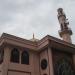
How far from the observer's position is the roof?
523 inches

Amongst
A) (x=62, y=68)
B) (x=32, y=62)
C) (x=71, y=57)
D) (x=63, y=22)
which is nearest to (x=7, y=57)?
(x=32, y=62)

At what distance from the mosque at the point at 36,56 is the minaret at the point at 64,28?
6392 millimetres

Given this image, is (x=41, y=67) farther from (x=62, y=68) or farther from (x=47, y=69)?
(x=62, y=68)

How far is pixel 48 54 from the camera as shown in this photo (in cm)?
1379

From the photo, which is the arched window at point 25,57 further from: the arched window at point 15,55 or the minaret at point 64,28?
the minaret at point 64,28

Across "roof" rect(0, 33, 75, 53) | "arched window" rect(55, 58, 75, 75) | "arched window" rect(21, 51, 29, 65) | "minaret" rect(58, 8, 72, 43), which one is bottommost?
"arched window" rect(55, 58, 75, 75)

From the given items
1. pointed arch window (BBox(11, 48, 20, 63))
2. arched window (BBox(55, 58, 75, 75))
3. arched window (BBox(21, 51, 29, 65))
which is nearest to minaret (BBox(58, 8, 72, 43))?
arched window (BBox(55, 58, 75, 75))

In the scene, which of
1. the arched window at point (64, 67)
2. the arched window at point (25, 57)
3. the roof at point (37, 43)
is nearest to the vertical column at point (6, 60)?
the roof at point (37, 43)

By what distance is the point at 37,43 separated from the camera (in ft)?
49.9

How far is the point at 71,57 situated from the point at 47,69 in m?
3.47

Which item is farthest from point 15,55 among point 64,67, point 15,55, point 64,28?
point 64,28

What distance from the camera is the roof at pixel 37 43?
13.3 metres

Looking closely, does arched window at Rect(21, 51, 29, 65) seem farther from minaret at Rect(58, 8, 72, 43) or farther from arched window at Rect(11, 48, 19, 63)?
minaret at Rect(58, 8, 72, 43)

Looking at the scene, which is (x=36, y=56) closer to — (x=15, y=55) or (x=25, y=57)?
(x=25, y=57)
